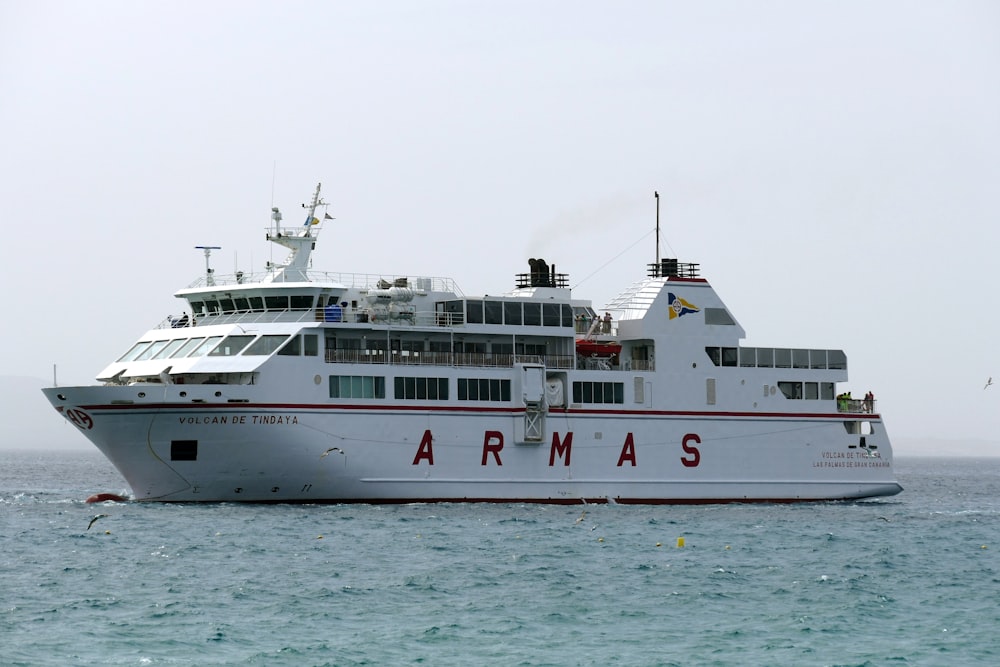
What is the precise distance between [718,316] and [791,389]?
4405mm

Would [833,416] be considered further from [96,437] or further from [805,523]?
[96,437]

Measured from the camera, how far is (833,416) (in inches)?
2297

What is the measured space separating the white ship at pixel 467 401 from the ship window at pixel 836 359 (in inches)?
9.0

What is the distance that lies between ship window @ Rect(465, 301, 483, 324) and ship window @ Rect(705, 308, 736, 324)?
9.86 meters

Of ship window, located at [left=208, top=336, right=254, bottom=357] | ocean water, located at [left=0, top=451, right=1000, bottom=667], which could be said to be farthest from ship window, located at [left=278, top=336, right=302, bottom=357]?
ocean water, located at [left=0, top=451, right=1000, bottom=667]

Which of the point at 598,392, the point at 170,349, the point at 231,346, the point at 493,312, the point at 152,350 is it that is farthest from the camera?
the point at 598,392

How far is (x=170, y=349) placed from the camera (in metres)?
49.0

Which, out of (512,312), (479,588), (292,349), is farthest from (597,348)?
(479,588)

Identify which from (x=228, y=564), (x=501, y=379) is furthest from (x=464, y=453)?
(x=228, y=564)

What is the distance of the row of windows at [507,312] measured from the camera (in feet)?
167

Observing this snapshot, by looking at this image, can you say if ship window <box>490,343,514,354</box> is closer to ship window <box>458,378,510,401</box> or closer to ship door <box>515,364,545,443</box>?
ship door <box>515,364,545,443</box>

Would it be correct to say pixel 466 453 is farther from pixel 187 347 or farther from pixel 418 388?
pixel 187 347

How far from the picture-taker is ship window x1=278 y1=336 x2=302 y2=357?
4678 centimetres

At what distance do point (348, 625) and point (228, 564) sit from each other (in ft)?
25.3
